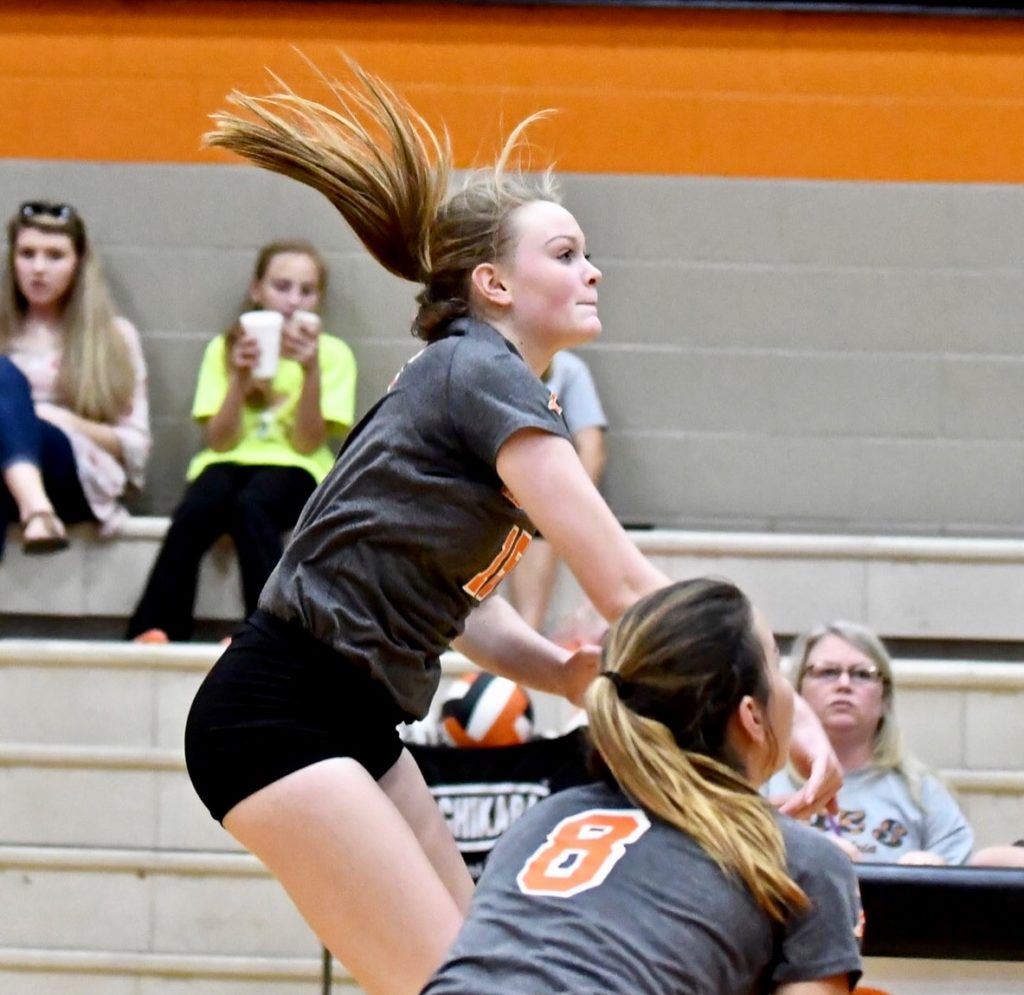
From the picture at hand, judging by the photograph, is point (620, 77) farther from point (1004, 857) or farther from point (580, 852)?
point (580, 852)

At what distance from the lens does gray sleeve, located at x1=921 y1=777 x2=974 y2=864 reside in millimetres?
3545

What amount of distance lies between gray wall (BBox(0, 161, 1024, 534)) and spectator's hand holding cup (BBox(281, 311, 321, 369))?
1.07 ft

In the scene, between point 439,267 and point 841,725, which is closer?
point 439,267

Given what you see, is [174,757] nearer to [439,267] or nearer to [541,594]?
[541,594]

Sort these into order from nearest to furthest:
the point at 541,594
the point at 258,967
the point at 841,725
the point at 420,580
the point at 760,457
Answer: the point at 420,580 → the point at 841,725 → the point at 258,967 → the point at 541,594 → the point at 760,457

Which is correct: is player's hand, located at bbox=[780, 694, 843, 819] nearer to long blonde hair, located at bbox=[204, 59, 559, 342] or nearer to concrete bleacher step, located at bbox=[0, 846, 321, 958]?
long blonde hair, located at bbox=[204, 59, 559, 342]

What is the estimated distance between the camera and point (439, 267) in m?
2.10

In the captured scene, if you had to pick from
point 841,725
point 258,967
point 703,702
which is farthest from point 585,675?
point 258,967

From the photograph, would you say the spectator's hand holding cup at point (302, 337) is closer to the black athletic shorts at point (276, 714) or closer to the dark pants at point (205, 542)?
the dark pants at point (205, 542)

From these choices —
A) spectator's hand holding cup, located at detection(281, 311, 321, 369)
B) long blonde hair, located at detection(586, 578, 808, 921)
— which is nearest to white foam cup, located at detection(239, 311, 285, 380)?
spectator's hand holding cup, located at detection(281, 311, 321, 369)

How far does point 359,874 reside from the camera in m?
1.83

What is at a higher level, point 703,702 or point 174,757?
point 703,702

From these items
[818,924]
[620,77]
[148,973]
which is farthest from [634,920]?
[620,77]

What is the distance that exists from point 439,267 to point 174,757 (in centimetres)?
232
